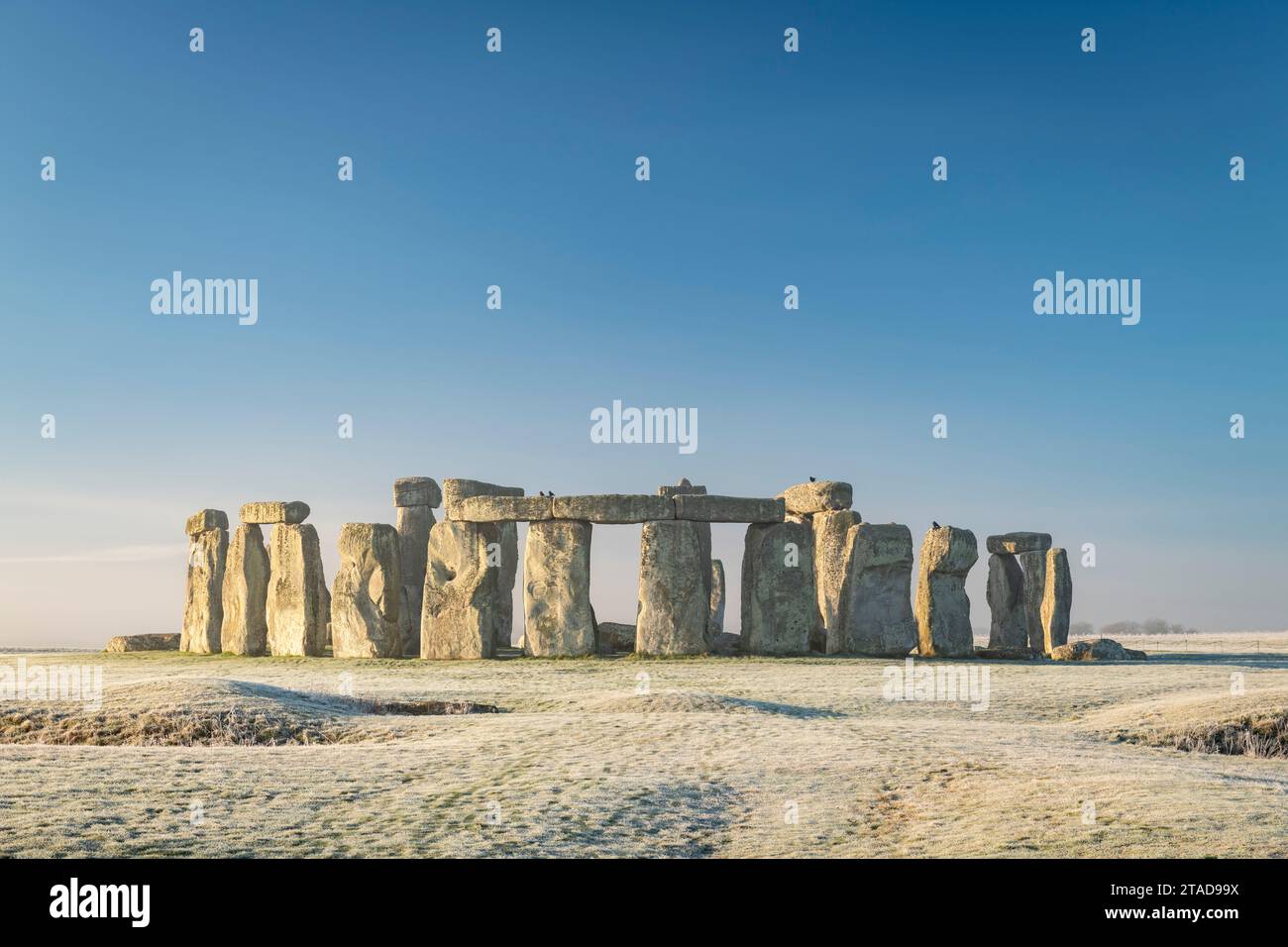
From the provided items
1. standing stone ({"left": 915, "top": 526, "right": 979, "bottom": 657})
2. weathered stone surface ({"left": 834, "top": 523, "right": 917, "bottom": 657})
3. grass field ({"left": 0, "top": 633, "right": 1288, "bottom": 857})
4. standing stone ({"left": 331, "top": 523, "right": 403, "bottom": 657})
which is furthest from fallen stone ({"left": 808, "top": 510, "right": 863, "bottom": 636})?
standing stone ({"left": 331, "top": 523, "right": 403, "bottom": 657})

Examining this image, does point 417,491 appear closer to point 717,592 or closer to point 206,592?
point 206,592

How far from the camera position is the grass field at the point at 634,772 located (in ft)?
36.4

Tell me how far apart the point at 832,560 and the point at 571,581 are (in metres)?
6.80

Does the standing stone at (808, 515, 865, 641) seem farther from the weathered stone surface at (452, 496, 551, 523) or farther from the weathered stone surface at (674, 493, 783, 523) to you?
the weathered stone surface at (452, 496, 551, 523)

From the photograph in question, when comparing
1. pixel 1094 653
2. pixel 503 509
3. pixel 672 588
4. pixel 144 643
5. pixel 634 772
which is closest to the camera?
pixel 634 772

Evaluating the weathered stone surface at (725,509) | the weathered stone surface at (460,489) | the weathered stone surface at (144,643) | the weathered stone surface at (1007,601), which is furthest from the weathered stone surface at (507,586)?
the weathered stone surface at (1007,601)

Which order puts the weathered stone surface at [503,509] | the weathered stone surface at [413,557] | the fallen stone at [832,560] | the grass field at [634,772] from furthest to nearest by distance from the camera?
the weathered stone surface at [413,557] → the fallen stone at [832,560] → the weathered stone surface at [503,509] → the grass field at [634,772]

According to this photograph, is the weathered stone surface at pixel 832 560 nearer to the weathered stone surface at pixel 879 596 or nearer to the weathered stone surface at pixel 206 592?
the weathered stone surface at pixel 879 596

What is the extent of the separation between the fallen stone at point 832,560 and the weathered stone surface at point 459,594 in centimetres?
807

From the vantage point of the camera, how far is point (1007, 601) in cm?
3700

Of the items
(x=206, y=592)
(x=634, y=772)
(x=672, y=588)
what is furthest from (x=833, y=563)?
(x=634, y=772)
